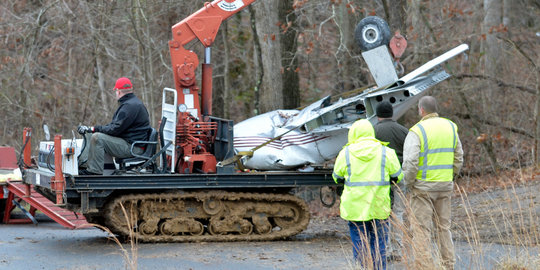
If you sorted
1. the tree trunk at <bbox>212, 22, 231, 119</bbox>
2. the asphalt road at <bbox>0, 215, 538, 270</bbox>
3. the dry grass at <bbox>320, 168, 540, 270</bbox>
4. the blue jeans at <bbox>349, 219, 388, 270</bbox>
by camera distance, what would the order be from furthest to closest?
the tree trunk at <bbox>212, 22, 231, 119</bbox> → the asphalt road at <bbox>0, 215, 538, 270</bbox> → the blue jeans at <bbox>349, 219, 388, 270</bbox> → the dry grass at <bbox>320, 168, 540, 270</bbox>

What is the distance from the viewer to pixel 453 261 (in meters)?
7.54

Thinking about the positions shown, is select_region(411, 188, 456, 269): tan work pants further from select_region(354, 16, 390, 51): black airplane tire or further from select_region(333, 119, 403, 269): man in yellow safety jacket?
select_region(354, 16, 390, 51): black airplane tire

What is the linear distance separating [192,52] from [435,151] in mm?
4457

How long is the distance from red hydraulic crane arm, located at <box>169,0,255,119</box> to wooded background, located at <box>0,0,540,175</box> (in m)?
3.52

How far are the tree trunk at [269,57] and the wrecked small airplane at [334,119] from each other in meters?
3.74

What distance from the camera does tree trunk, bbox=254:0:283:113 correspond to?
14.6 meters

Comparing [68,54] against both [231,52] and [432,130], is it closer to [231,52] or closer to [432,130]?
[231,52]

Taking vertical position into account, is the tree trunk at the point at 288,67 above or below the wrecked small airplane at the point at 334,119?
above

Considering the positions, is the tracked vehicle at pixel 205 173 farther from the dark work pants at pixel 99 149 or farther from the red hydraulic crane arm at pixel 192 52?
the dark work pants at pixel 99 149

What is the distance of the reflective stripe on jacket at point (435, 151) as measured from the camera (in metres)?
7.84

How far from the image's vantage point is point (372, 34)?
418 inches

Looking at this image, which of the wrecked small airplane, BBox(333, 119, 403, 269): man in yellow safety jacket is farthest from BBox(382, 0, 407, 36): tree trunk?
BBox(333, 119, 403, 269): man in yellow safety jacket

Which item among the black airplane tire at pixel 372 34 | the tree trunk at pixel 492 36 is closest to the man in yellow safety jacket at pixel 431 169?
the black airplane tire at pixel 372 34

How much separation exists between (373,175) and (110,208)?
4.45 meters
